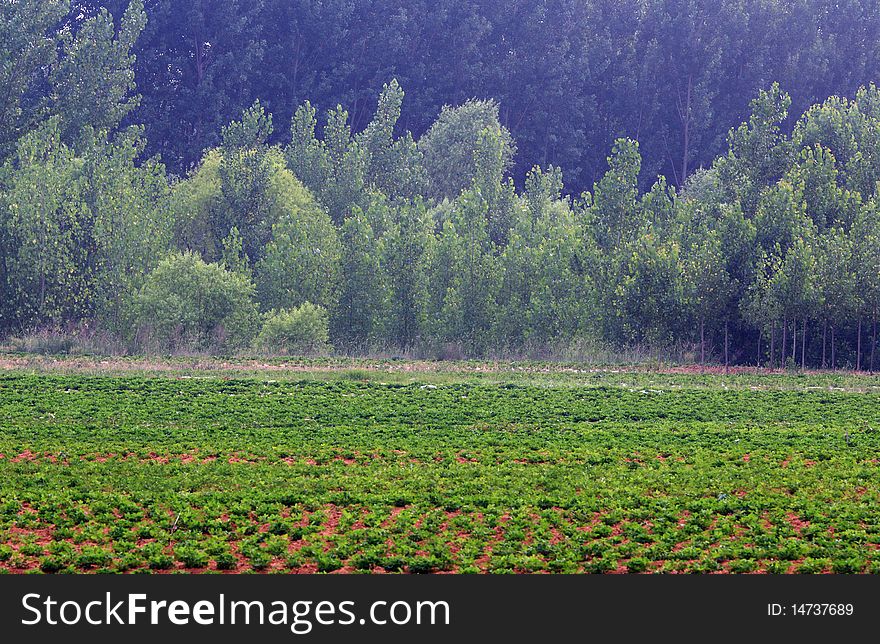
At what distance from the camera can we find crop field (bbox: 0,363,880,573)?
46.7 ft

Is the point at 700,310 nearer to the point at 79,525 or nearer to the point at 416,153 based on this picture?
the point at 416,153

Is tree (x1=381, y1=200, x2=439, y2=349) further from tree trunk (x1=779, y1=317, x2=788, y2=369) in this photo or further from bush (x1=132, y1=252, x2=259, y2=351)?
tree trunk (x1=779, y1=317, x2=788, y2=369)

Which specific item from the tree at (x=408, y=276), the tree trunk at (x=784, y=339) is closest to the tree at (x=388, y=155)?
the tree at (x=408, y=276)

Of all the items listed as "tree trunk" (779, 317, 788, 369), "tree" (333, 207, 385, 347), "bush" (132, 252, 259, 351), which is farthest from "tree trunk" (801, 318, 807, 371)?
"bush" (132, 252, 259, 351)

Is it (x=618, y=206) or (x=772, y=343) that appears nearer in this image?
(x=772, y=343)

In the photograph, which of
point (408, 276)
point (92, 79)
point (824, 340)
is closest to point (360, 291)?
point (408, 276)

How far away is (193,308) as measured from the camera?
133 feet

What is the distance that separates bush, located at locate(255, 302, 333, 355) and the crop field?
9573mm

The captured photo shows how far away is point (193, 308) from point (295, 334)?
366cm

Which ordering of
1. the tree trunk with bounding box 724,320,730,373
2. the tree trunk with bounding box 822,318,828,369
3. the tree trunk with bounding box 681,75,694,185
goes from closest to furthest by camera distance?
the tree trunk with bounding box 822,318,828,369, the tree trunk with bounding box 724,320,730,373, the tree trunk with bounding box 681,75,694,185

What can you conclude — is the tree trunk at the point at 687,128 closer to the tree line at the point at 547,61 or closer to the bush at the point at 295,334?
the tree line at the point at 547,61

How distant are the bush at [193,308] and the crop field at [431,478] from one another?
396 inches

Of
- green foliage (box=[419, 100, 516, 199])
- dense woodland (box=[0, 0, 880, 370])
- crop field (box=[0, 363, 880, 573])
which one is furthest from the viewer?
green foliage (box=[419, 100, 516, 199])

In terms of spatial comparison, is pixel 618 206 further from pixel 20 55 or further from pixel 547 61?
pixel 547 61
